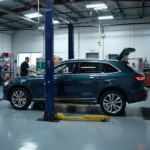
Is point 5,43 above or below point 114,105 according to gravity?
above

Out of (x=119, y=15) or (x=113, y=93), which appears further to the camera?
(x=119, y=15)

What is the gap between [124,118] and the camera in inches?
224

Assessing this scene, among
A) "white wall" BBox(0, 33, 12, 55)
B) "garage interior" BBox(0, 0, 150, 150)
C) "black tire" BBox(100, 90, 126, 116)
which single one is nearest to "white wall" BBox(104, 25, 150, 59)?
"garage interior" BBox(0, 0, 150, 150)

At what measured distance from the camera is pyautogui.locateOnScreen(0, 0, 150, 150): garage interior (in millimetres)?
4051

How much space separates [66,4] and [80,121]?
709 centimetres

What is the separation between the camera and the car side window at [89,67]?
608 centimetres

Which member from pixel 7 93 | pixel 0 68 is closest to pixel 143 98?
pixel 7 93

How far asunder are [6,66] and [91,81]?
11089mm

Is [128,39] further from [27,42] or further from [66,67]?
[66,67]

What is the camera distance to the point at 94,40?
15.0m

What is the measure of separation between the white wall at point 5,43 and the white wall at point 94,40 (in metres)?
0.40

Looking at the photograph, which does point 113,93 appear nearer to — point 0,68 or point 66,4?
point 66,4

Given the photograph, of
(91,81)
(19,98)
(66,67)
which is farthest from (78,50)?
(91,81)

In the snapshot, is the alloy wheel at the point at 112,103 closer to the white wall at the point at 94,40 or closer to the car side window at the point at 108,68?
the car side window at the point at 108,68
